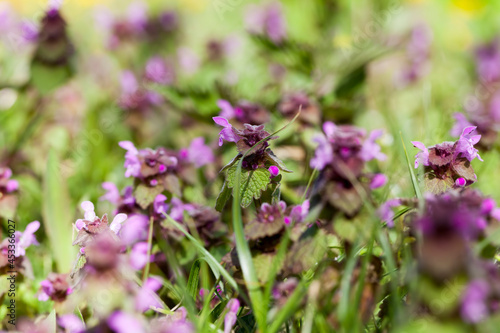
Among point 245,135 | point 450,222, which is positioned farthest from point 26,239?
point 450,222

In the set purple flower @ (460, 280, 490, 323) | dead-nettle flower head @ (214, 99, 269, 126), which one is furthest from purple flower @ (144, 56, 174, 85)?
purple flower @ (460, 280, 490, 323)

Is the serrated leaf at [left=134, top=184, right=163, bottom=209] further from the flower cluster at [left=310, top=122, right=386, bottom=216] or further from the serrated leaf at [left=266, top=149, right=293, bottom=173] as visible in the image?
the flower cluster at [left=310, top=122, right=386, bottom=216]

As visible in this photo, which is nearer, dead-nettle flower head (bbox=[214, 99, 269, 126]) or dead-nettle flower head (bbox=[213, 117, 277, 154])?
dead-nettle flower head (bbox=[213, 117, 277, 154])

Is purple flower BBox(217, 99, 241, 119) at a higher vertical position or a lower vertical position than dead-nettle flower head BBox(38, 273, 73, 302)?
higher

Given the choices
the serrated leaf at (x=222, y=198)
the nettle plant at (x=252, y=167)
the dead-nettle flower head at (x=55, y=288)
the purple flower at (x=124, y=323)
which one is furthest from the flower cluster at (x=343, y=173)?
the dead-nettle flower head at (x=55, y=288)

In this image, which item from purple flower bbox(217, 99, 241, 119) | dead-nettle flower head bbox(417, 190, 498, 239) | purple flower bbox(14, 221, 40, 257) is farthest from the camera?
purple flower bbox(217, 99, 241, 119)

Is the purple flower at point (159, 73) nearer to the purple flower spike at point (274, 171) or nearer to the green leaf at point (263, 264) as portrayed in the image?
the purple flower spike at point (274, 171)

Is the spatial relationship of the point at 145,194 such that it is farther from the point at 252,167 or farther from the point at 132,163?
the point at 252,167
